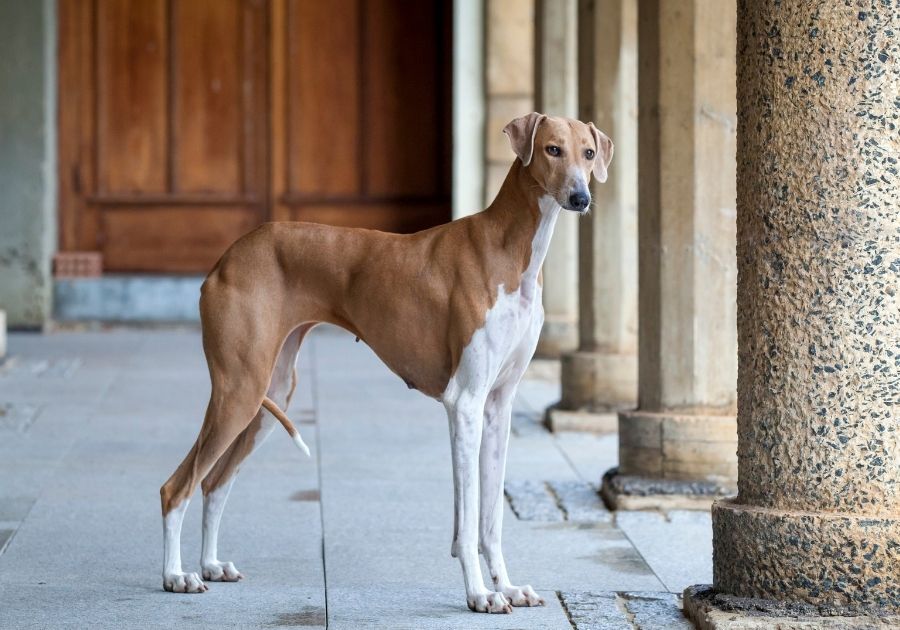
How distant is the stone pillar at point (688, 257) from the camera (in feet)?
21.7

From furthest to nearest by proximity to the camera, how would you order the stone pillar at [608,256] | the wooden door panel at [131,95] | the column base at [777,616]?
the wooden door panel at [131,95]
the stone pillar at [608,256]
the column base at [777,616]

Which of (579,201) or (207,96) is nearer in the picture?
(579,201)

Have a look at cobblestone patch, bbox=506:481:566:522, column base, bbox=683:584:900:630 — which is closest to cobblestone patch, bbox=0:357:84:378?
cobblestone patch, bbox=506:481:566:522

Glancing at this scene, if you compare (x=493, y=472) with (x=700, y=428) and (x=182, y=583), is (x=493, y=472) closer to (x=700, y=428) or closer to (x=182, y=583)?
(x=182, y=583)

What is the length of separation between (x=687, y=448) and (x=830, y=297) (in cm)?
258

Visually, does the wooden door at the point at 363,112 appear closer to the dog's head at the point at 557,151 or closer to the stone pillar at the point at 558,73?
the stone pillar at the point at 558,73

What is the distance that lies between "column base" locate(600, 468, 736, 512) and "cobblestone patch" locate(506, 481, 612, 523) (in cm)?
10

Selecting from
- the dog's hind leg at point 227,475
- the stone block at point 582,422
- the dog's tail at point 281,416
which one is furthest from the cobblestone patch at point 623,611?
the stone block at point 582,422

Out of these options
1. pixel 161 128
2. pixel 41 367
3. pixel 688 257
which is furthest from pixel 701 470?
pixel 161 128

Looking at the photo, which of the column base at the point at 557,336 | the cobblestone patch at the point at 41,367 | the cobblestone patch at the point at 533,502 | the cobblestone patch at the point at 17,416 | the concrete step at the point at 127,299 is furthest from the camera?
the concrete step at the point at 127,299

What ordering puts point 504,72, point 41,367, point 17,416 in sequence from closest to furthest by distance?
point 17,416 < point 41,367 < point 504,72

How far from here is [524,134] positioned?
185 inches

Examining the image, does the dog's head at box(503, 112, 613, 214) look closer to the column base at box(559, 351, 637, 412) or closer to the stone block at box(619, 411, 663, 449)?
the stone block at box(619, 411, 663, 449)

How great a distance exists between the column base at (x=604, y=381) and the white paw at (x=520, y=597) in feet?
13.8
